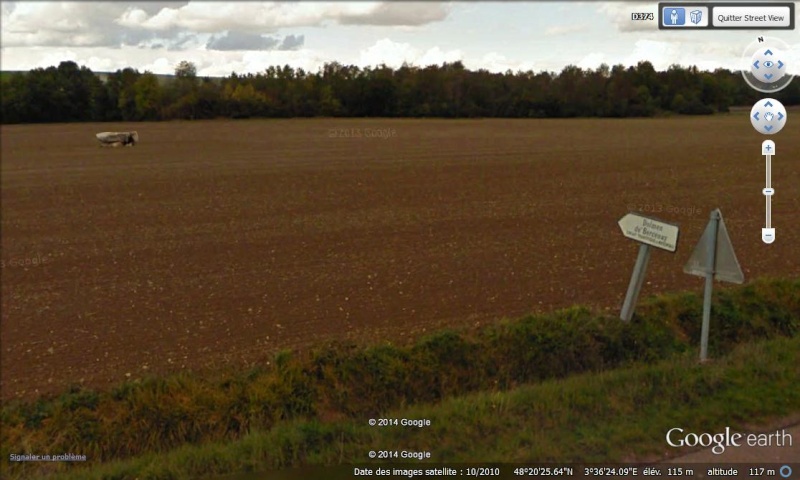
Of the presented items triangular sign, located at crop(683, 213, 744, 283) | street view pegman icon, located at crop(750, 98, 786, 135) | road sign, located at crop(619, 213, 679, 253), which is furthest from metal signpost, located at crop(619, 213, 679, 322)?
street view pegman icon, located at crop(750, 98, 786, 135)

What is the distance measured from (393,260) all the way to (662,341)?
4006mm

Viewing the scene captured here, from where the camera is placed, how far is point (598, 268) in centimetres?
754

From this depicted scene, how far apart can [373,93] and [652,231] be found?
14803mm

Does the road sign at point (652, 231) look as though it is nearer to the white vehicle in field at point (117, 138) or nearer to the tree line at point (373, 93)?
the tree line at point (373, 93)

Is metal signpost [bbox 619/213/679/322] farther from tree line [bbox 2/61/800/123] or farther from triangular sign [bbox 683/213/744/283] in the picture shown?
tree line [bbox 2/61/800/123]

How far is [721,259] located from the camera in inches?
161

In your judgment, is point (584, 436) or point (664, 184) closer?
point (584, 436)

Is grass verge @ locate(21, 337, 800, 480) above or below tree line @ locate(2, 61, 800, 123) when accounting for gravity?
below

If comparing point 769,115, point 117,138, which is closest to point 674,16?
point 769,115

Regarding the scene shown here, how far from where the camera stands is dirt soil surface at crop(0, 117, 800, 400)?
578 cm

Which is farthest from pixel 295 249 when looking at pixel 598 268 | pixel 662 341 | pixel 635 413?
pixel 635 413

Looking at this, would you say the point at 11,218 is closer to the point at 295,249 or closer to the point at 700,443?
the point at 295,249

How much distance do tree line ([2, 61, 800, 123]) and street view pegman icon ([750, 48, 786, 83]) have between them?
Result: 0.32 m

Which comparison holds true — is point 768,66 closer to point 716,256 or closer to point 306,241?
point 716,256
